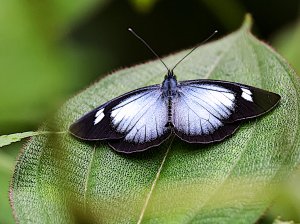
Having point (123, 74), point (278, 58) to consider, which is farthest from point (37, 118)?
point (278, 58)

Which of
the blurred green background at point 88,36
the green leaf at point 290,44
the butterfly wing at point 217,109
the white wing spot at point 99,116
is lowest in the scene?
the butterfly wing at point 217,109

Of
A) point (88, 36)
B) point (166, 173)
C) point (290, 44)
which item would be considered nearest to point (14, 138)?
point (166, 173)

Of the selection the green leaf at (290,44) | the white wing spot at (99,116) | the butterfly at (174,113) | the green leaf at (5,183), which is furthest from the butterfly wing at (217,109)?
the green leaf at (290,44)

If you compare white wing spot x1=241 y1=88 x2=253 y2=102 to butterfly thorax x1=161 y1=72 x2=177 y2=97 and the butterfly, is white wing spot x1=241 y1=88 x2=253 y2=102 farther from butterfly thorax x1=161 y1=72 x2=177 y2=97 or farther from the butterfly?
butterfly thorax x1=161 y1=72 x2=177 y2=97

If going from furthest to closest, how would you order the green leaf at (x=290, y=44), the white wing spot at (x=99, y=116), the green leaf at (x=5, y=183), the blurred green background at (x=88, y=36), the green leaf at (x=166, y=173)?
the blurred green background at (x=88, y=36)
the green leaf at (x=290, y=44)
the green leaf at (x=5, y=183)
the white wing spot at (x=99, y=116)
the green leaf at (x=166, y=173)

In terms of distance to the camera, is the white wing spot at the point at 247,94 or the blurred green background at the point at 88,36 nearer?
the white wing spot at the point at 247,94

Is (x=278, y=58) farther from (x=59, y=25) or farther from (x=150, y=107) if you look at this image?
(x=59, y=25)

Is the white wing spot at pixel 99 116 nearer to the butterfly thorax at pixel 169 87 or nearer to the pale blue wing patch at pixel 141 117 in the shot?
the pale blue wing patch at pixel 141 117

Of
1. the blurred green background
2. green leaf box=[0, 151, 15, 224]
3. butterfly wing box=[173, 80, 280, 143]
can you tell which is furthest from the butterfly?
the blurred green background
